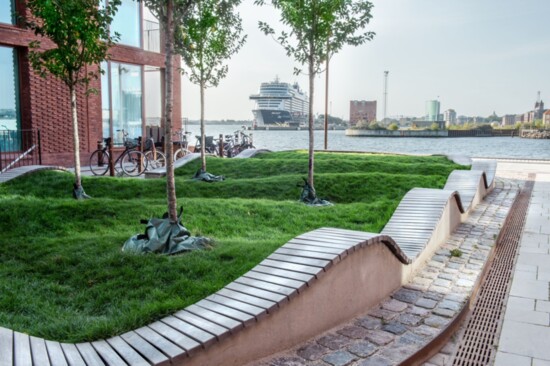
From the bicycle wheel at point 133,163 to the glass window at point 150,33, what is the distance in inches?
248

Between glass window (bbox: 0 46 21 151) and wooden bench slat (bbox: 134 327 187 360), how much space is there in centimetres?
1226

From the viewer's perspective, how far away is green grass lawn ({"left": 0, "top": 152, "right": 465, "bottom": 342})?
3.79m

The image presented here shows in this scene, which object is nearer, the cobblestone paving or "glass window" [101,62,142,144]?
the cobblestone paving

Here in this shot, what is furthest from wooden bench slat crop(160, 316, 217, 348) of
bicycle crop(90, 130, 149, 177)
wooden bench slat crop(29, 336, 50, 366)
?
bicycle crop(90, 130, 149, 177)

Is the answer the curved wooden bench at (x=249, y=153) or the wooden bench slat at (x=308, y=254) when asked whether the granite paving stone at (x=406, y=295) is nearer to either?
the wooden bench slat at (x=308, y=254)

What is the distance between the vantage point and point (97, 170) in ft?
43.8

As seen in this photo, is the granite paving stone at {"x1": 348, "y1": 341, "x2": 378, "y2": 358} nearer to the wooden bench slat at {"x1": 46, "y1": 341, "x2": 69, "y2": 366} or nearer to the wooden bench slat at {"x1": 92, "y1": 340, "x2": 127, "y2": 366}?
the wooden bench slat at {"x1": 92, "y1": 340, "x2": 127, "y2": 366}

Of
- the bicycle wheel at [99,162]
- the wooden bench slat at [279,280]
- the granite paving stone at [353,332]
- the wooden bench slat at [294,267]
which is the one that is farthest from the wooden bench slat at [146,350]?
the bicycle wheel at [99,162]

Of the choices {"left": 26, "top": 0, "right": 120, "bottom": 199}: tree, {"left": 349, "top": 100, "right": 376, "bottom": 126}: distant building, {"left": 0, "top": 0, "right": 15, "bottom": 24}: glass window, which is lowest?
{"left": 26, "top": 0, "right": 120, "bottom": 199}: tree

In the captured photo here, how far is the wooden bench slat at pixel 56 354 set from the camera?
235 cm

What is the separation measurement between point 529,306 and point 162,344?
3.52m

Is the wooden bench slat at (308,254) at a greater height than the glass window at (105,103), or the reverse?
the glass window at (105,103)

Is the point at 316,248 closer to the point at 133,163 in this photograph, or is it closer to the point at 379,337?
the point at 379,337

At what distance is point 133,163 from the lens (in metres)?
13.6
